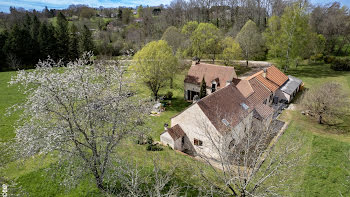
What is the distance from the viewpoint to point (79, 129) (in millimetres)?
11836

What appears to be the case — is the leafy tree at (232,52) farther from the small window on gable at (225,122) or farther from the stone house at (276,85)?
the small window on gable at (225,122)

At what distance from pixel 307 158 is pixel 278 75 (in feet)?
64.7

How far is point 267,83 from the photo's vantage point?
1270 inches

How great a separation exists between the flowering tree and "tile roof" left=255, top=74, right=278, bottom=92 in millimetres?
23464

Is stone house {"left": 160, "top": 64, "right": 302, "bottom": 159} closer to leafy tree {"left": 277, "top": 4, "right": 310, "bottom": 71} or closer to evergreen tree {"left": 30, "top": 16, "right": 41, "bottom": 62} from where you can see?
leafy tree {"left": 277, "top": 4, "right": 310, "bottom": 71}

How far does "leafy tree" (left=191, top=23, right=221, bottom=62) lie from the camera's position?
49491 mm

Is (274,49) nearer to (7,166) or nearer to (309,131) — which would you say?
(309,131)

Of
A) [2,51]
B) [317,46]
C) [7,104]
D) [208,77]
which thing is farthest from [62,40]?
[317,46]

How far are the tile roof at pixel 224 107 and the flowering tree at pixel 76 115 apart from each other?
8.02 m

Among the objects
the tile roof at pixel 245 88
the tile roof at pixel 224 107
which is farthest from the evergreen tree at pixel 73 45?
the tile roof at pixel 224 107

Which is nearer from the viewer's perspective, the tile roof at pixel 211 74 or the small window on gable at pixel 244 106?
the small window on gable at pixel 244 106

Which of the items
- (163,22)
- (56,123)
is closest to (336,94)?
(56,123)

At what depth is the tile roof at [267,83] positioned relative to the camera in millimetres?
31497

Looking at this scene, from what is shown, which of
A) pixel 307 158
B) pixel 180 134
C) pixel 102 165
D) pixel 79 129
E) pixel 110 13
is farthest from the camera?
pixel 110 13
